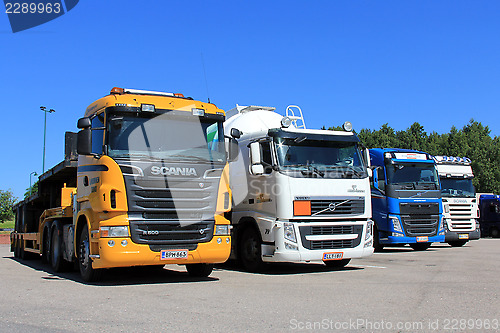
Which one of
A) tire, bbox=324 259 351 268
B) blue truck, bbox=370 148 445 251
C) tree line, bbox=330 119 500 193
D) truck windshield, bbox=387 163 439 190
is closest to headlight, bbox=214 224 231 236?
tire, bbox=324 259 351 268

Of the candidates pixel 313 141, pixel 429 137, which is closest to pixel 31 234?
pixel 313 141

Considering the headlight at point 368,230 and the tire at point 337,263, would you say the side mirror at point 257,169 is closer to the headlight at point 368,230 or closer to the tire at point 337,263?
the headlight at point 368,230

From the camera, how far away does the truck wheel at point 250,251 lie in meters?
11.8

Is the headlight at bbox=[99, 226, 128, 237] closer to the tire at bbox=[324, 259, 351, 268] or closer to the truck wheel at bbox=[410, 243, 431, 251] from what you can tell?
the tire at bbox=[324, 259, 351, 268]

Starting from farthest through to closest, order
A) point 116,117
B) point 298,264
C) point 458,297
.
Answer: point 298,264 < point 116,117 < point 458,297

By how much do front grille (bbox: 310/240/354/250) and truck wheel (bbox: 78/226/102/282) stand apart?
4.25 m

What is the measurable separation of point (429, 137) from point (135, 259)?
60.2 m

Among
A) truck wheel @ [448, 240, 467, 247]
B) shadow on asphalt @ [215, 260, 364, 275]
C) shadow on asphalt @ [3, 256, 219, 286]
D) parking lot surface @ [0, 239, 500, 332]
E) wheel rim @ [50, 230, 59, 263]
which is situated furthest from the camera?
truck wheel @ [448, 240, 467, 247]

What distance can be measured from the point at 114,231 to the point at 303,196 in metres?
3.93

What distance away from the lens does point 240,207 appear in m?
12.5

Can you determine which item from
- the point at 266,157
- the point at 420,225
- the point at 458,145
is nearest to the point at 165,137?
the point at 266,157

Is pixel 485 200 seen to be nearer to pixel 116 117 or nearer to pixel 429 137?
pixel 116 117

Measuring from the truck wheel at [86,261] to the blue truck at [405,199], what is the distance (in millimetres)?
9640

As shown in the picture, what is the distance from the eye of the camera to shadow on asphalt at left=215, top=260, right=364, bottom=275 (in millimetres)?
12023
